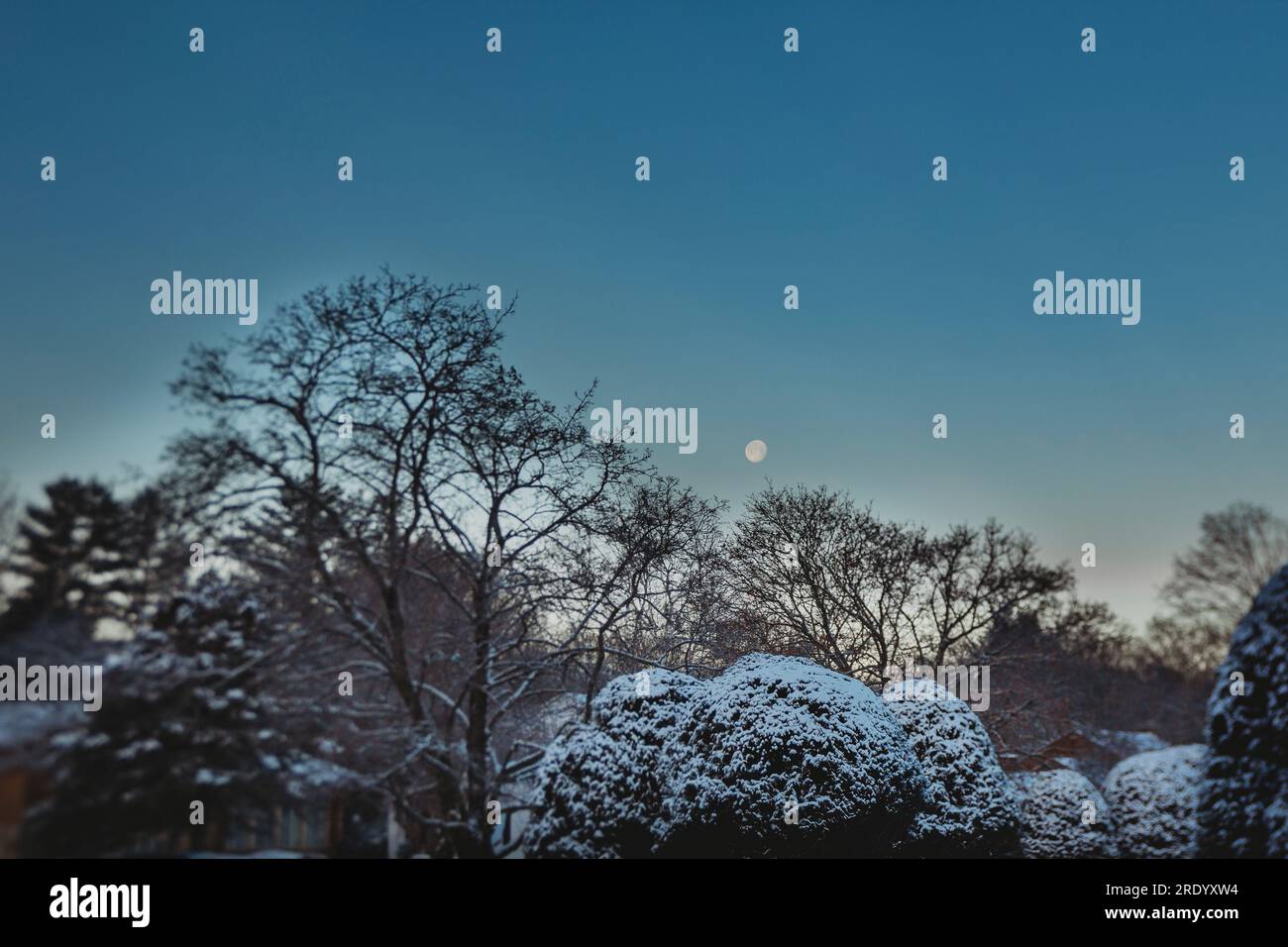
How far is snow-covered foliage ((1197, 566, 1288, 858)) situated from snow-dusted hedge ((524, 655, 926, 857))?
2.47m

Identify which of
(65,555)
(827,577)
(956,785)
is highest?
(65,555)

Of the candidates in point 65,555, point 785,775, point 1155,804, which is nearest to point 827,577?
point 1155,804

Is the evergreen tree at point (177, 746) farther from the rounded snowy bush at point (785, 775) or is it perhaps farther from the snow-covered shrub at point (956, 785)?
the snow-covered shrub at point (956, 785)

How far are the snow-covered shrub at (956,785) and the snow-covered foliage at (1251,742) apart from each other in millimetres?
3538

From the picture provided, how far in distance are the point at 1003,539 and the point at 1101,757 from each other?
7502mm

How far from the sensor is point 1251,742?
505 cm

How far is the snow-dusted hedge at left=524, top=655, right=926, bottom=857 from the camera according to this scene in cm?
703

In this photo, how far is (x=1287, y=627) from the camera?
16.5 feet

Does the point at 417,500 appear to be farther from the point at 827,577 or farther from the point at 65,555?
the point at 827,577

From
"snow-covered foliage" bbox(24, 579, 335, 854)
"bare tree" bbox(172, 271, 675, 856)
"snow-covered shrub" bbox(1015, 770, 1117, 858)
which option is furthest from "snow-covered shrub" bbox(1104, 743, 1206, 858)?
"snow-covered foliage" bbox(24, 579, 335, 854)

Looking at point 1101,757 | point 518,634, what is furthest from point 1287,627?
point 1101,757

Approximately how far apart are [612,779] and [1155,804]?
8114mm
